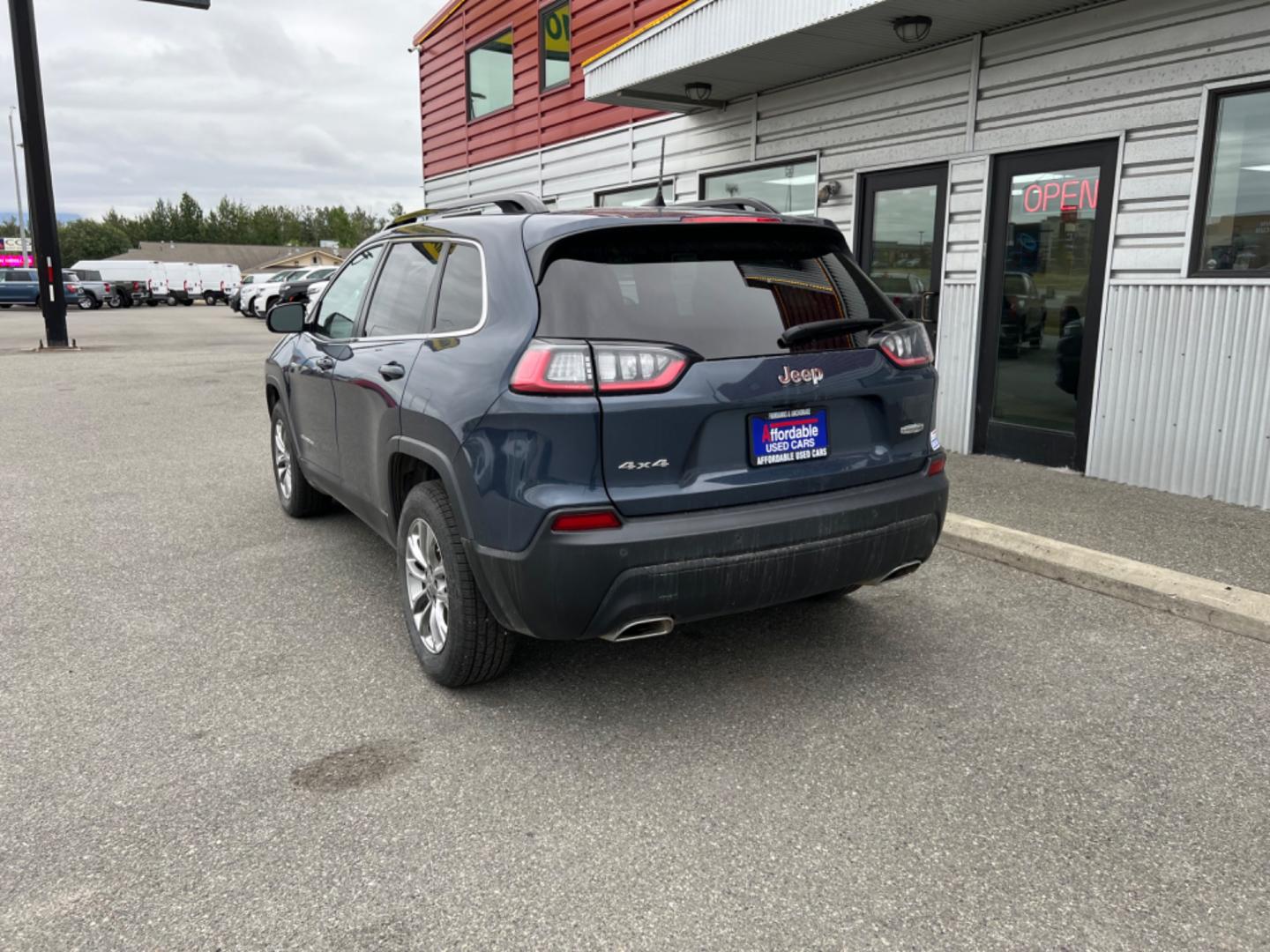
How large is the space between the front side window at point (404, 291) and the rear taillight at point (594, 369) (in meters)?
0.91

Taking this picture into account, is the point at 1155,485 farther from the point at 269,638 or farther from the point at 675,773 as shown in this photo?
the point at 269,638

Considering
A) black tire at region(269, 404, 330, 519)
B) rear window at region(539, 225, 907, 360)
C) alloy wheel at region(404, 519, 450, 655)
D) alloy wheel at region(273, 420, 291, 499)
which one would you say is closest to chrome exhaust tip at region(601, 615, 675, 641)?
alloy wheel at region(404, 519, 450, 655)

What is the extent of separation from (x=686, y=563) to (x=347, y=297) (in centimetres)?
268

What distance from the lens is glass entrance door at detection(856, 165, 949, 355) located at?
7.66m

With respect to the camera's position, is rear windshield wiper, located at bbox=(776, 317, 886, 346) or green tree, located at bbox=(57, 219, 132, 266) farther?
green tree, located at bbox=(57, 219, 132, 266)

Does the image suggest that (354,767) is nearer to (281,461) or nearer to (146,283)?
(281,461)

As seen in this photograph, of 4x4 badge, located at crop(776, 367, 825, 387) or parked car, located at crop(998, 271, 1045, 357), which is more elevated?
parked car, located at crop(998, 271, 1045, 357)

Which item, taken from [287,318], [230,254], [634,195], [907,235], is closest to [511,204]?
[287,318]

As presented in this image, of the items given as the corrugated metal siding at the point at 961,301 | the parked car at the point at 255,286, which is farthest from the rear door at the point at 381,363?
the parked car at the point at 255,286

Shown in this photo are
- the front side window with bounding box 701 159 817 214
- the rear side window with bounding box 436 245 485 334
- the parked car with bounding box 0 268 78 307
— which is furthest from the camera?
the parked car with bounding box 0 268 78 307

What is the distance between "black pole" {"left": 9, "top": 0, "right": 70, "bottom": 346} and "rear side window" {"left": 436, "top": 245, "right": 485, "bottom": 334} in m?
16.4

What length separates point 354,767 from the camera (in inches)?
119

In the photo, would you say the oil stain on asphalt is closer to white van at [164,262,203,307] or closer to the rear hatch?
the rear hatch

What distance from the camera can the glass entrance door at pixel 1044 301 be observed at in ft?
21.6
